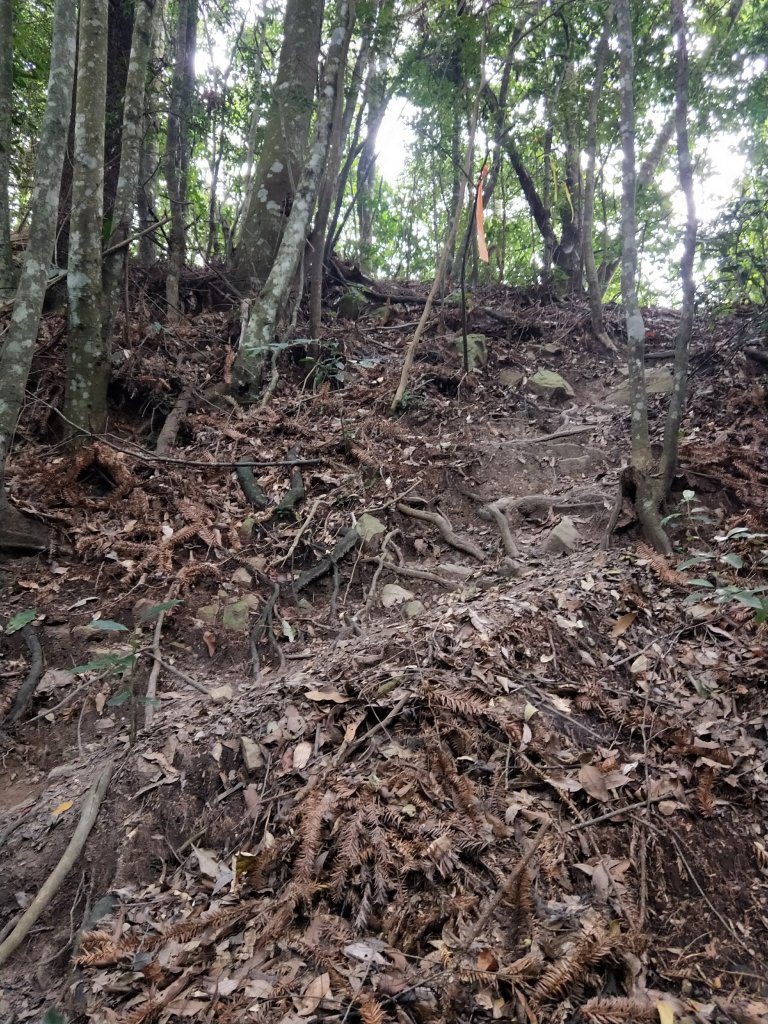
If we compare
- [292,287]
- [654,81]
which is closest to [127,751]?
[292,287]

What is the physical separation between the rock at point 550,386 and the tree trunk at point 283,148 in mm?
4247

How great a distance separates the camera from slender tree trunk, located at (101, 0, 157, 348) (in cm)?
619

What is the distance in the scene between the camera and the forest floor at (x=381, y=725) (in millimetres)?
2201

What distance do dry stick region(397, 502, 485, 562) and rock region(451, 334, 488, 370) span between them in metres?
3.54

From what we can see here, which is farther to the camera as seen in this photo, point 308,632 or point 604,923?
point 308,632

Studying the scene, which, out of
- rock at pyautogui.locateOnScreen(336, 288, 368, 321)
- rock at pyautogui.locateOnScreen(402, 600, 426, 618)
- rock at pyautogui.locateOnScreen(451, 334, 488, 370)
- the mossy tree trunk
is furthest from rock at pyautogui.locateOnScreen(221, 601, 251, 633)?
rock at pyautogui.locateOnScreen(336, 288, 368, 321)

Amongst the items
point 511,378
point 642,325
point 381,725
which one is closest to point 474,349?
point 511,378

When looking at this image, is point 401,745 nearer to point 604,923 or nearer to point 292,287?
point 604,923

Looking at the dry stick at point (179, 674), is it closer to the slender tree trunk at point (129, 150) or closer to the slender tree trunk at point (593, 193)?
the slender tree trunk at point (129, 150)

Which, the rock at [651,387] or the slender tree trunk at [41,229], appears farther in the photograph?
the rock at [651,387]

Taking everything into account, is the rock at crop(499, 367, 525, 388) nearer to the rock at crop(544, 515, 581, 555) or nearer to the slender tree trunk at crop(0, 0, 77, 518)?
the rock at crop(544, 515, 581, 555)

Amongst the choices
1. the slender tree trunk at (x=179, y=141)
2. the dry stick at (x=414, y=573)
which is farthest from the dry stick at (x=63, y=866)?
the slender tree trunk at (x=179, y=141)

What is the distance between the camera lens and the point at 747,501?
15.5ft

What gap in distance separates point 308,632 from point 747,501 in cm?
364
